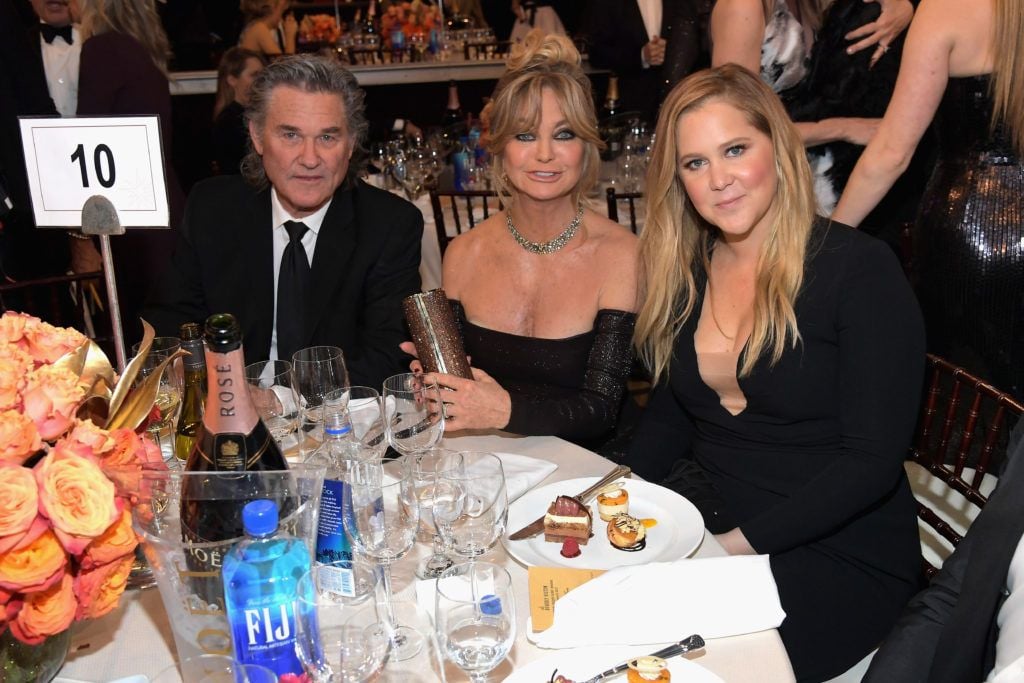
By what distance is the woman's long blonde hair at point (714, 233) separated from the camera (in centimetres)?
196

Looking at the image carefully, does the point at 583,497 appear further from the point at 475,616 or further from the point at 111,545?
the point at 111,545

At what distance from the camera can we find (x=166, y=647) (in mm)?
1309

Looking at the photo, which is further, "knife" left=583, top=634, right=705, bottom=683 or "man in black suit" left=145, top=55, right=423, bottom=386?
"man in black suit" left=145, top=55, right=423, bottom=386

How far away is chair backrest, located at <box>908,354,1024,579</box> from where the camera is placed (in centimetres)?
167

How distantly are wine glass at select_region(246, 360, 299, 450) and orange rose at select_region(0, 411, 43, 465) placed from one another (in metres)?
0.65

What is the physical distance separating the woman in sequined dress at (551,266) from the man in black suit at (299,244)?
264 millimetres

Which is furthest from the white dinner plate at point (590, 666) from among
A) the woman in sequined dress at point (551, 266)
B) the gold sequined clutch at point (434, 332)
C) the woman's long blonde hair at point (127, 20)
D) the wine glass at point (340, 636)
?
the woman's long blonde hair at point (127, 20)

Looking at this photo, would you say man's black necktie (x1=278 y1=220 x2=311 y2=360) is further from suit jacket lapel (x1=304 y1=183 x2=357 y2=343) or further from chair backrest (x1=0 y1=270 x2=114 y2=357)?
chair backrest (x1=0 y1=270 x2=114 y2=357)

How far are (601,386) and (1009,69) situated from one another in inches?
56.0

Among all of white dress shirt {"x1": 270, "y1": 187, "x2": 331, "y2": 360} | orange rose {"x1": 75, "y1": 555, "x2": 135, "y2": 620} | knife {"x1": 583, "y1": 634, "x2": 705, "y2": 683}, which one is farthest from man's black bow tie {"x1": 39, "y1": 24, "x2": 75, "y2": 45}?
knife {"x1": 583, "y1": 634, "x2": 705, "y2": 683}

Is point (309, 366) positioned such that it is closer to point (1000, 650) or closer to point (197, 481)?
point (197, 481)

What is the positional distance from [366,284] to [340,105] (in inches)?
20.3

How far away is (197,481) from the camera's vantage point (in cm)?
113

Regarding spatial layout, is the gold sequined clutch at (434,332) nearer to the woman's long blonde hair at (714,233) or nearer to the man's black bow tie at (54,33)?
the woman's long blonde hair at (714,233)
